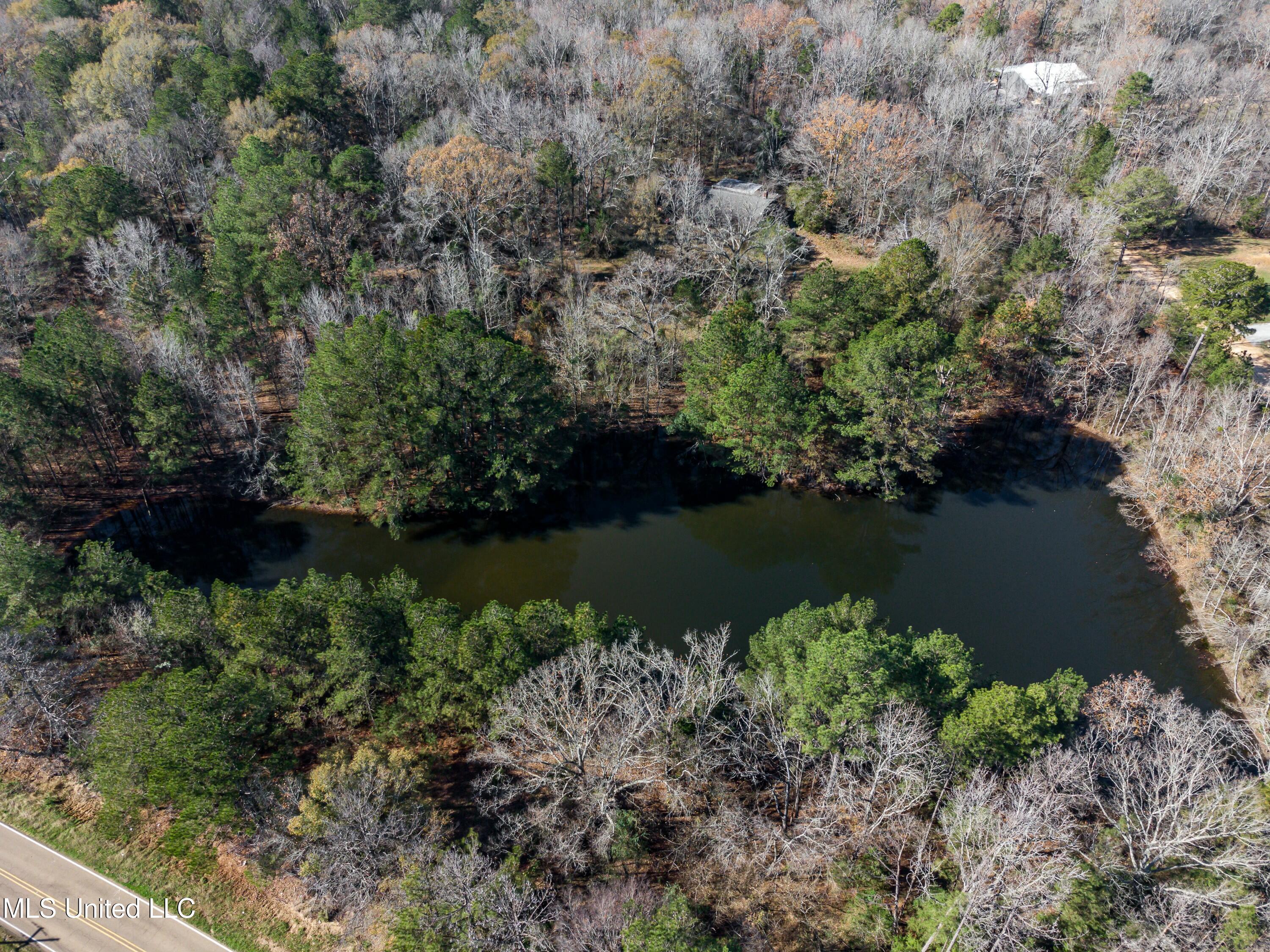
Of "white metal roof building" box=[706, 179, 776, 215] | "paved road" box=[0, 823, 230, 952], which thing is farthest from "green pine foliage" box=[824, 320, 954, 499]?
"paved road" box=[0, 823, 230, 952]

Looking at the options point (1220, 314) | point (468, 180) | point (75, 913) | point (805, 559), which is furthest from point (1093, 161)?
point (75, 913)

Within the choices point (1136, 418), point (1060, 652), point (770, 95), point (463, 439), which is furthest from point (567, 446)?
point (770, 95)

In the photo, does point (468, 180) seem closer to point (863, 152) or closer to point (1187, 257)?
point (863, 152)

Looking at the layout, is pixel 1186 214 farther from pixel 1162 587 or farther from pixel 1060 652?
pixel 1060 652

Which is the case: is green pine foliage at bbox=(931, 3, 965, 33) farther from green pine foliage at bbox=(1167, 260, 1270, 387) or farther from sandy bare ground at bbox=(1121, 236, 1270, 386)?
green pine foliage at bbox=(1167, 260, 1270, 387)

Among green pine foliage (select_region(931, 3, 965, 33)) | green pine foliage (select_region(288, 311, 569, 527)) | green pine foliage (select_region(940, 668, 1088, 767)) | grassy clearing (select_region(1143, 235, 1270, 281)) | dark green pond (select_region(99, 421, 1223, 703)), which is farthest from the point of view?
green pine foliage (select_region(931, 3, 965, 33))

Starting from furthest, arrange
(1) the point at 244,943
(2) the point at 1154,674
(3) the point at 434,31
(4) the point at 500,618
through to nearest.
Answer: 1. (3) the point at 434,31
2. (2) the point at 1154,674
3. (4) the point at 500,618
4. (1) the point at 244,943
